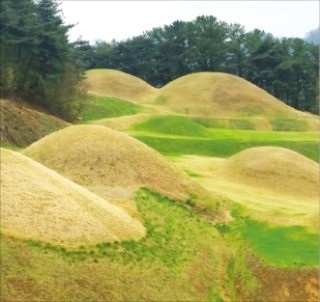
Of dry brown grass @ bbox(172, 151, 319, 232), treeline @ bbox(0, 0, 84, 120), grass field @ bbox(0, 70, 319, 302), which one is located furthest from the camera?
treeline @ bbox(0, 0, 84, 120)

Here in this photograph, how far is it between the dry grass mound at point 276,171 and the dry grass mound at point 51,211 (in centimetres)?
1792

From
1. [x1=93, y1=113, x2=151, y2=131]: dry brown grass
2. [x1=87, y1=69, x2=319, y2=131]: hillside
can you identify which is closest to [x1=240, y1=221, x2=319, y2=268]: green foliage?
[x1=93, y1=113, x2=151, y2=131]: dry brown grass

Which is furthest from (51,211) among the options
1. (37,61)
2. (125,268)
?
(37,61)

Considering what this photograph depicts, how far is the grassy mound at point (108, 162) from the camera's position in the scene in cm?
3428

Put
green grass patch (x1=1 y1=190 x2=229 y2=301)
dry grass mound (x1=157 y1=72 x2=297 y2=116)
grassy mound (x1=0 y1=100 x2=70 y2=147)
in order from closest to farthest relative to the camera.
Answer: green grass patch (x1=1 y1=190 x2=229 y2=301) < grassy mound (x1=0 y1=100 x2=70 y2=147) < dry grass mound (x1=157 y1=72 x2=297 y2=116)

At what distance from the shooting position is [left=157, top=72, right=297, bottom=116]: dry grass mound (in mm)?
81000

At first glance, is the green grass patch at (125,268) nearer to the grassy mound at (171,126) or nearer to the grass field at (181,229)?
the grass field at (181,229)

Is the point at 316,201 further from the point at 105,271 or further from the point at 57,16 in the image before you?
the point at 57,16

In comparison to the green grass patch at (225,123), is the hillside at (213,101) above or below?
above

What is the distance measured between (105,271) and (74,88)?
41467 mm

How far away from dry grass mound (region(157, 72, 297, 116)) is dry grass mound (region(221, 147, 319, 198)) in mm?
33237

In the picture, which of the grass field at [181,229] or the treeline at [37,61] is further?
the treeline at [37,61]

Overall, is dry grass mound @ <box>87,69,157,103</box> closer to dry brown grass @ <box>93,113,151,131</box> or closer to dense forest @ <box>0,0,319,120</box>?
dense forest @ <box>0,0,319,120</box>

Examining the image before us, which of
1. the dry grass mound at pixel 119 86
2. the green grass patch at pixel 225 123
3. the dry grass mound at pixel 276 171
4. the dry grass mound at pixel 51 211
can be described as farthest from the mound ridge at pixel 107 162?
the dry grass mound at pixel 119 86
